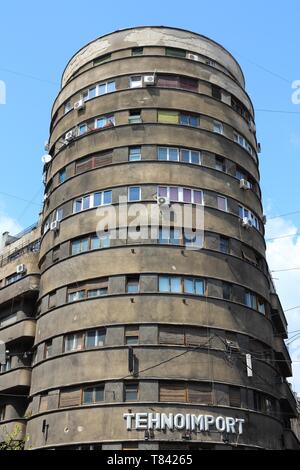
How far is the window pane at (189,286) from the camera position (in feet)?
98.6

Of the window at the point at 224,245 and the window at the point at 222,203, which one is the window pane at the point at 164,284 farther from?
the window at the point at 222,203

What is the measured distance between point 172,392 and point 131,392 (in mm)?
1898

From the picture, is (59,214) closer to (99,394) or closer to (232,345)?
(99,394)

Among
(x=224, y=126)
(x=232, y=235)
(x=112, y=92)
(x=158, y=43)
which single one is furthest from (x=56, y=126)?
(x=232, y=235)

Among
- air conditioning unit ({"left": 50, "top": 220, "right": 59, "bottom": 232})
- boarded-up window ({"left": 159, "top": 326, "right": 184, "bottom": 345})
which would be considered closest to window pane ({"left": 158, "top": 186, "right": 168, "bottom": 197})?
air conditioning unit ({"left": 50, "top": 220, "right": 59, "bottom": 232})

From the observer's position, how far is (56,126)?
38969mm

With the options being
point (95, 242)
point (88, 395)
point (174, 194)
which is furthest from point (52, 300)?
point (174, 194)

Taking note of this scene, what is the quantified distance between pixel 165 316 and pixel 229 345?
3593mm

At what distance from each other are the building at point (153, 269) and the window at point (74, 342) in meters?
0.08

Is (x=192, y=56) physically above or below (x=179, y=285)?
above

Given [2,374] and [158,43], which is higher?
[158,43]

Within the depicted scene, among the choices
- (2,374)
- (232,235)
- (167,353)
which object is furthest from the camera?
(2,374)

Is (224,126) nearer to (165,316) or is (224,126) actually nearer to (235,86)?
(235,86)

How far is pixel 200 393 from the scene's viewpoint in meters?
28.1
